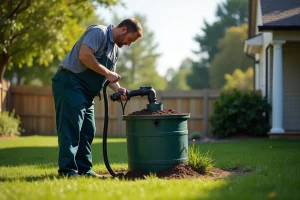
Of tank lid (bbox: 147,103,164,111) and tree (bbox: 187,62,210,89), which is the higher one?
tree (bbox: 187,62,210,89)

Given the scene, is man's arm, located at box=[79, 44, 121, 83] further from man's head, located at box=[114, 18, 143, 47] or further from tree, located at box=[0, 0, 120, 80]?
tree, located at box=[0, 0, 120, 80]

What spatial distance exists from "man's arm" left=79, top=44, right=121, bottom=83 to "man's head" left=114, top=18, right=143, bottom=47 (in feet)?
1.39

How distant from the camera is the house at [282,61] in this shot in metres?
12.4

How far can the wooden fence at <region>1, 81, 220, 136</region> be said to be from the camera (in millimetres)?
16547

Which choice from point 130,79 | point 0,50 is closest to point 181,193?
point 0,50

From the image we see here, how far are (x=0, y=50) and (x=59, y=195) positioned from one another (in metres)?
11.6

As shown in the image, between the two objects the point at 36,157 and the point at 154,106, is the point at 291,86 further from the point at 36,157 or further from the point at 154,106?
the point at 154,106

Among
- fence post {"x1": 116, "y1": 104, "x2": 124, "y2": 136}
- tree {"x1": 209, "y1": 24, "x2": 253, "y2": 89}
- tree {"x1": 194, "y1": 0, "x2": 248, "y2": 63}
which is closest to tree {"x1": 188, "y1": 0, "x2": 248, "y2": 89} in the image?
tree {"x1": 194, "y1": 0, "x2": 248, "y2": 63}

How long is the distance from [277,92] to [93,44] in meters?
8.38

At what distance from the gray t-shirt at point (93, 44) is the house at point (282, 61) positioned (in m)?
7.45

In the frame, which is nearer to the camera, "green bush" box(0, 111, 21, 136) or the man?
the man

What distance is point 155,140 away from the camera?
5.36 meters

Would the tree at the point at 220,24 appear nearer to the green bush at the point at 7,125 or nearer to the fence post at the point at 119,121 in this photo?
the fence post at the point at 119,121

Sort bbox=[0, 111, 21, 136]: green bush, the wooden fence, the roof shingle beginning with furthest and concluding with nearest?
Result: the wooden fence < bbox=[0, 111, 21, 136]: green bush < the roof shingle
